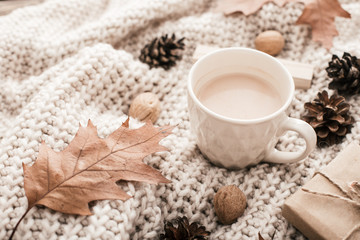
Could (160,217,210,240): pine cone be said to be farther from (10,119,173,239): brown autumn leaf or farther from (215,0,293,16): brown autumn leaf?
(215,0,293,16): brown autumn leaf

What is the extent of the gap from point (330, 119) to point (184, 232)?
1.34 feet

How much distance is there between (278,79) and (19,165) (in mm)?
531

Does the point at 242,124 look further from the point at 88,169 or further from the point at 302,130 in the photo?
the point at 88,169

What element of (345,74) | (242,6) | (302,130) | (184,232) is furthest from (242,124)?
(242,6)

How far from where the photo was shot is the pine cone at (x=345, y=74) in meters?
0.80

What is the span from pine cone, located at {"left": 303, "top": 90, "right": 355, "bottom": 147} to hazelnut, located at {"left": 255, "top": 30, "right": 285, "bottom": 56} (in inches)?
8.0

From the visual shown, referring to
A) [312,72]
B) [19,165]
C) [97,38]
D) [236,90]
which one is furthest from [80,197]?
[312,72]

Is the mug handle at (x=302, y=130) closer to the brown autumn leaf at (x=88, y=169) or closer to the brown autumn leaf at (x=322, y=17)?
the brown autumn leaf at (x=88, y=169)

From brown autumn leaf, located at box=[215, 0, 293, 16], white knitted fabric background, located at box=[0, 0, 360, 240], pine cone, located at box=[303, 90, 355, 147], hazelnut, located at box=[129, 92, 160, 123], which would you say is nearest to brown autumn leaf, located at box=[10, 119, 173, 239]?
white knitted fabric background, located at box=[0, 0, 360, 240]

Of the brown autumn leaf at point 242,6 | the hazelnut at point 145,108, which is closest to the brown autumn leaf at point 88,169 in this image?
the hazelnut at point 145,108

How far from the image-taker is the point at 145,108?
81cm

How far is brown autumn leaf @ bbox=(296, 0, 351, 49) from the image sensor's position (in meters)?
0.92

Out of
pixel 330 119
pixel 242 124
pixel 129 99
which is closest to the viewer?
pixel 242 124

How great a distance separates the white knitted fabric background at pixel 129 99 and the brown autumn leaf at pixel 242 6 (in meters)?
0.02
